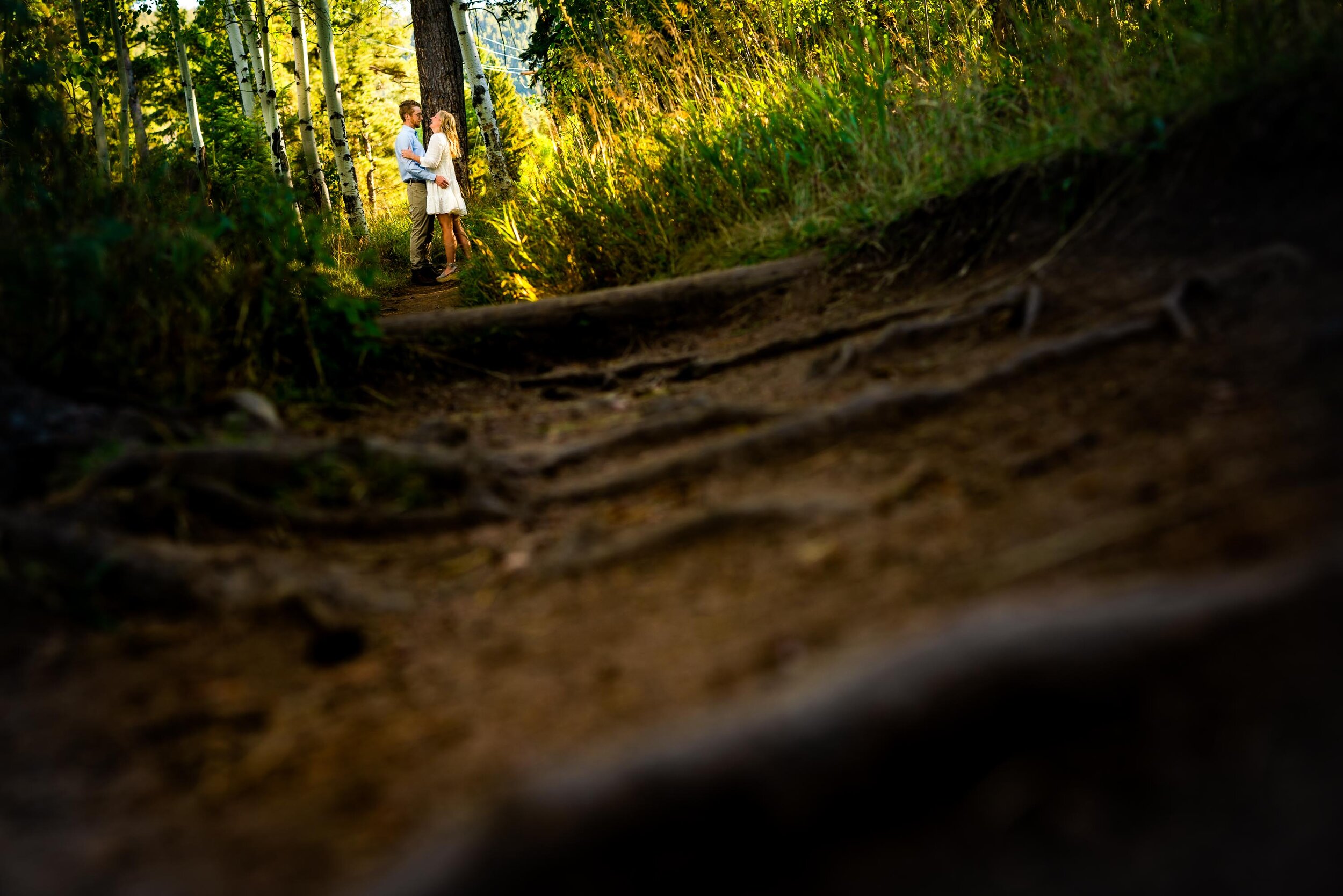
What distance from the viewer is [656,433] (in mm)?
3209

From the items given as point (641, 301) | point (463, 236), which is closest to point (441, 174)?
point (463, 236)

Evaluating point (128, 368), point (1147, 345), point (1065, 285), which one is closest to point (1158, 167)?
point (1065, 285)

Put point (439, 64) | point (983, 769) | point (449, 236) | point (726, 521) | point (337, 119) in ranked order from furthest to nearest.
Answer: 1. point (337, 119)
2. point (439, 64)
3. point (449, 236)
4. point (726, 521)
5. point (983, 769)

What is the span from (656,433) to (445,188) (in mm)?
7870

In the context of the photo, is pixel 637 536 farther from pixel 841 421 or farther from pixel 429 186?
pixel 429 186

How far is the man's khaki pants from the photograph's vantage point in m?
10.3

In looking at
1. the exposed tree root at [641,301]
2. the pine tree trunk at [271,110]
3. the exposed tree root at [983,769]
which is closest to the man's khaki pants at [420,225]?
the pine tree trunk at [271,110]

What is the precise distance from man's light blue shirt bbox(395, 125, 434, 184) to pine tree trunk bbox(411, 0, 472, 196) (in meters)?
0.99

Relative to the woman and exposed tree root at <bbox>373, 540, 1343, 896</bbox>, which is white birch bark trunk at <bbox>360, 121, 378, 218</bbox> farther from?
exposed tree root at <bbox>373, 540, 1343, 896</bbox>

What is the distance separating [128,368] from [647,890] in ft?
9.23

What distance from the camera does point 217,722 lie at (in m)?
1.87

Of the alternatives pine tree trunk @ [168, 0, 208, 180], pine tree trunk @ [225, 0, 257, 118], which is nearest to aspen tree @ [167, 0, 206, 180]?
pine tree trunk @ [168, 0, 208, 180]

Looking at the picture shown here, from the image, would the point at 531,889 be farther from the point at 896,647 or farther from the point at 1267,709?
the point at 1267,709

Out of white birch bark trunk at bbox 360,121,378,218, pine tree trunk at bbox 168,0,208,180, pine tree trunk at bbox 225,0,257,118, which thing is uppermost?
white birch bark trunk at bbox 360,121,378,218
